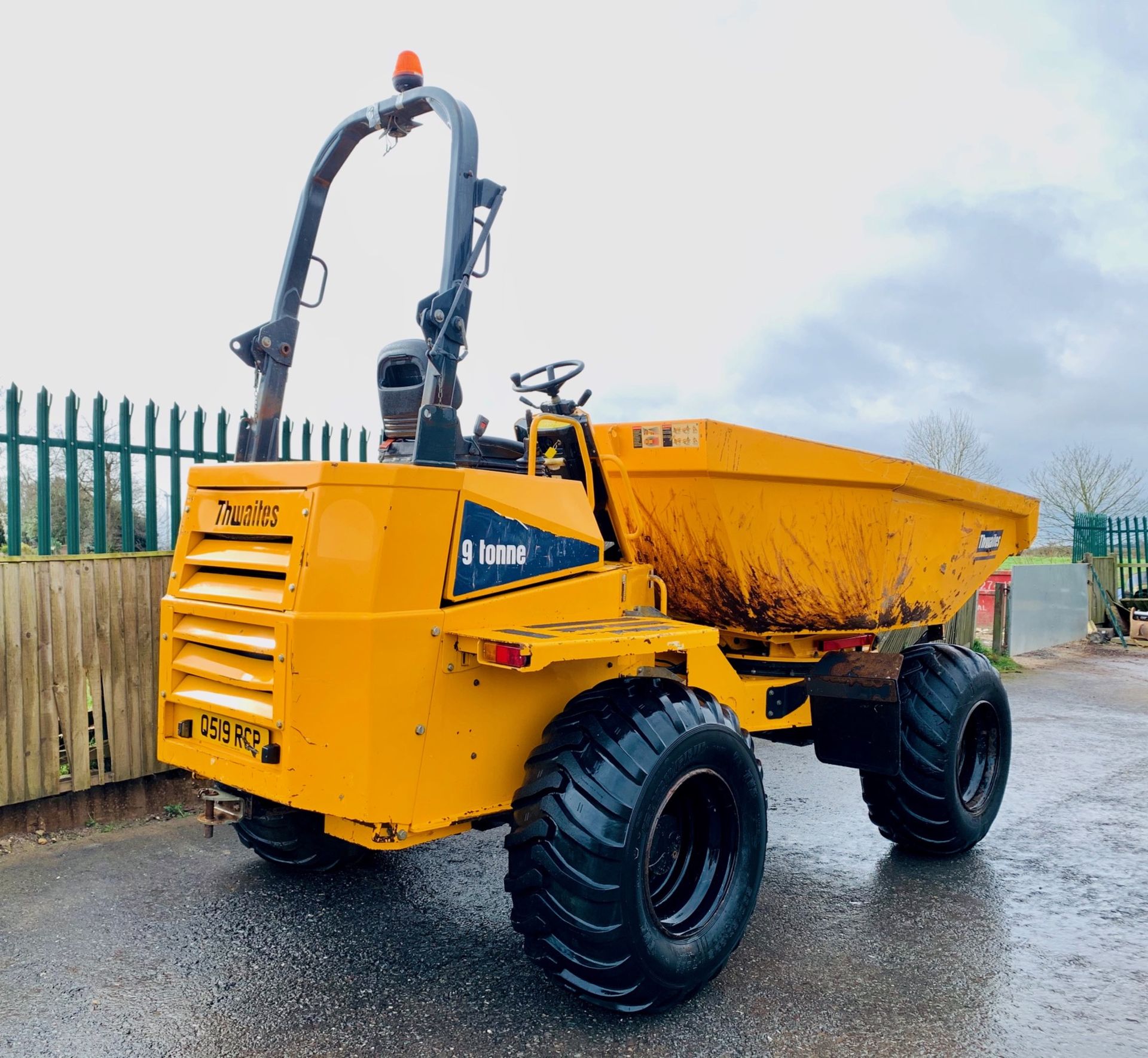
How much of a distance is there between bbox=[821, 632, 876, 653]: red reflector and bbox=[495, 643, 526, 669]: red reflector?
7.85ft

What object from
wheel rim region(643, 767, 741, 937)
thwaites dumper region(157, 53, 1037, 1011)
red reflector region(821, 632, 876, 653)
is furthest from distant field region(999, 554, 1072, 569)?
wheel rim region(643, 767, 741, 937)

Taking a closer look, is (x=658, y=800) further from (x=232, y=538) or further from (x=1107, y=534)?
(x=1107, y=534)

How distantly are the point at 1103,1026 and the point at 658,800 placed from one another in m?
1.73

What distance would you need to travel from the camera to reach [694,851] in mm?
3854

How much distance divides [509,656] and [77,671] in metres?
3.40

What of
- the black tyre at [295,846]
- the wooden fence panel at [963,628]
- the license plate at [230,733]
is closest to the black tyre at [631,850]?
the license plate at [230,733]

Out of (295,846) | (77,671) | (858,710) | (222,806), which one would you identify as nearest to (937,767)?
(858,710)

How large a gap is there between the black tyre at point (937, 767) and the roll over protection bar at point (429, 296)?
122 inches

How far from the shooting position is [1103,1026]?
11.3 ft

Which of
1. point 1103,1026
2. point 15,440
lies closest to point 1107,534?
point 1103,1026

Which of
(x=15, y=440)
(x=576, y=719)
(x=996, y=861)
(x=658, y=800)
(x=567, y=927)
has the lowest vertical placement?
(x=996, y=861)

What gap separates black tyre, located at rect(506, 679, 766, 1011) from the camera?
10.6 ft

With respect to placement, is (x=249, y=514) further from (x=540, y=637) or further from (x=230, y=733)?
(x=540, y=637)

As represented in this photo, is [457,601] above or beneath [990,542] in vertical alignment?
beneath
